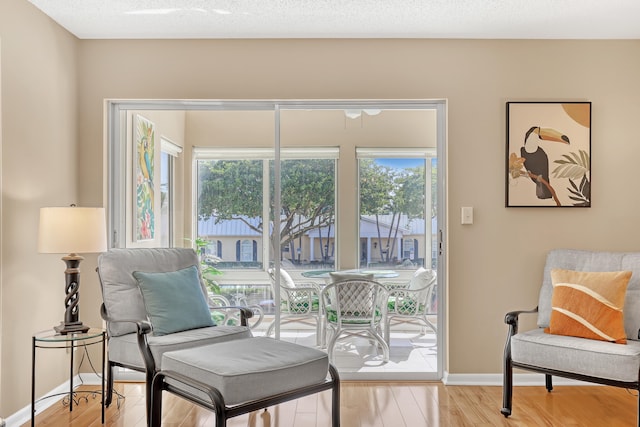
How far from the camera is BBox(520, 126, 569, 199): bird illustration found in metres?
3.95

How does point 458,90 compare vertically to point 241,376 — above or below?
above

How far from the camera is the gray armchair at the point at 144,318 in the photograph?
311cm

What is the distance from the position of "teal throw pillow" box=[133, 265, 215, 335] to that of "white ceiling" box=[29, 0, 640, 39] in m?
1.68

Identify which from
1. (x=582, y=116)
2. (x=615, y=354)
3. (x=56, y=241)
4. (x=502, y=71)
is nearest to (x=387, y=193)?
(x=502, y=71)

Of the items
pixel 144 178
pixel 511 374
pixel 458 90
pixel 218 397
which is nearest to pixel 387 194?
pixel 458 90

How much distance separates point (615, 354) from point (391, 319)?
58.7 inches

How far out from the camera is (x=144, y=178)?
13.5ft

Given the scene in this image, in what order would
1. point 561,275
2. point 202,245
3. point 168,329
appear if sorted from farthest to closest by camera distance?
point 202,245, point 561,275, point 168,329

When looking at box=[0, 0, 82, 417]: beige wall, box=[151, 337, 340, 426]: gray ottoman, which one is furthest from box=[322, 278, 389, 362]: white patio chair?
box=[0, 0, 82, 417]: beige wall

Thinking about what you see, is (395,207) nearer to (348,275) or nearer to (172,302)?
(348,275)

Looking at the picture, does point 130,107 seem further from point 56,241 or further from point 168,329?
point 168,329

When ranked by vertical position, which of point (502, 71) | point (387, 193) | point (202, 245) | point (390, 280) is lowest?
point (390, 280)

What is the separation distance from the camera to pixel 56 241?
10.2 ft

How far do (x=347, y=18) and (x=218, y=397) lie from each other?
8.25 feet
